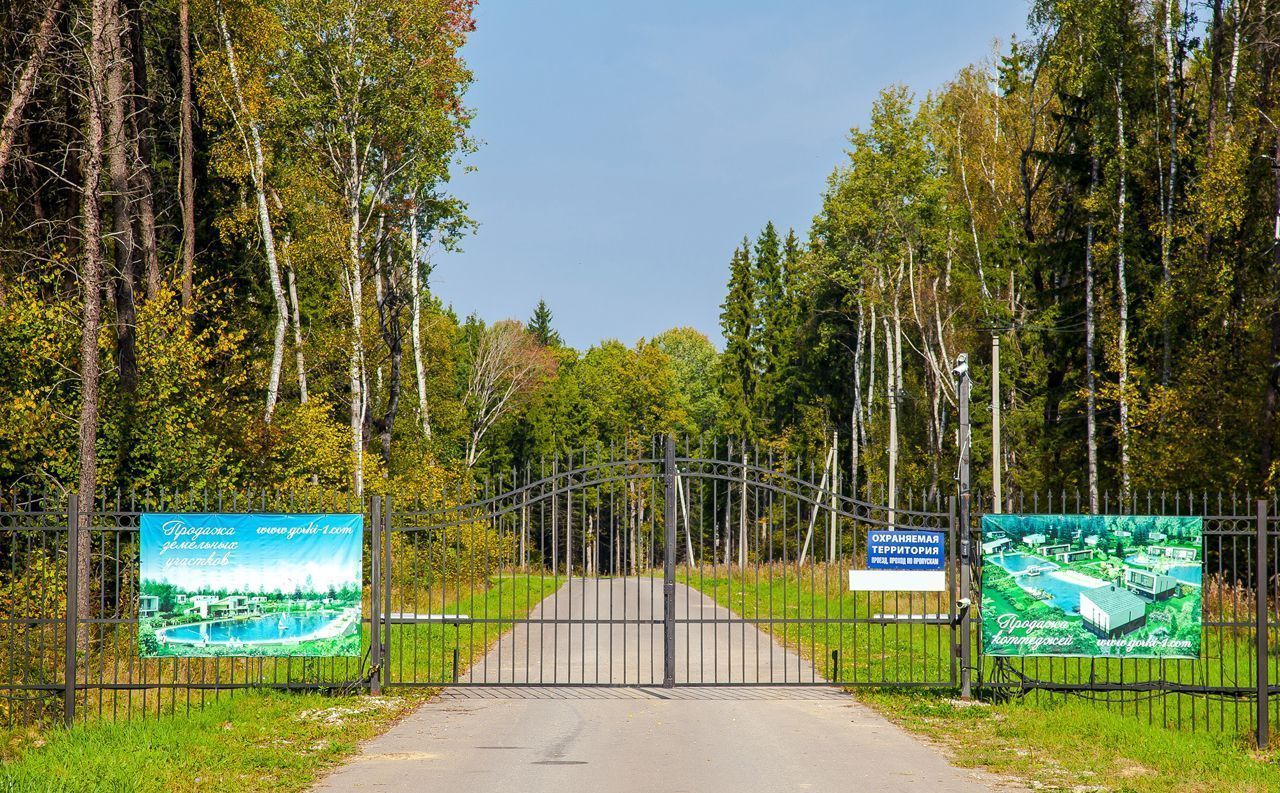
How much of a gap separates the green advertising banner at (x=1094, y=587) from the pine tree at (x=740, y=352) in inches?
1920

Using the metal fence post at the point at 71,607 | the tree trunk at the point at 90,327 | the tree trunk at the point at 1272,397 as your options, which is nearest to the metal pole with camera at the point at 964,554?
the metal fence post at the point at 71,607

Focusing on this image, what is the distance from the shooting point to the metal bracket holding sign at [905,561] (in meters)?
12.9

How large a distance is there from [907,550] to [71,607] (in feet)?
28.5

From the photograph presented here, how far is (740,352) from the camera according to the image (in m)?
65.9

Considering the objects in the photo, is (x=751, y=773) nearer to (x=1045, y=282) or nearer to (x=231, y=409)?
(x=231, y=409)

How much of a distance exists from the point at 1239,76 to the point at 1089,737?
2083 centimetres

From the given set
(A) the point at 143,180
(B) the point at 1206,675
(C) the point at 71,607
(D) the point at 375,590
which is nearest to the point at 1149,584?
(B) the point at 1206,675

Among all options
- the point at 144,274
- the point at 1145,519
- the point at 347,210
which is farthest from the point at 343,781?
the point at 347,210

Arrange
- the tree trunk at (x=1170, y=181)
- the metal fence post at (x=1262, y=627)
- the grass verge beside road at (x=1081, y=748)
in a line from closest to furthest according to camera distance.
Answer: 1. the grass verge beside road at (x=1081, y=748)
2. the metal fence post at (x=1262, y=627)
3. the tree trunk at (x=1170, y=181)

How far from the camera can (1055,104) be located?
41.0 meters

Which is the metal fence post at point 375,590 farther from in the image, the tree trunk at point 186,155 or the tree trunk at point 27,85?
the tree trunk at point 186,155

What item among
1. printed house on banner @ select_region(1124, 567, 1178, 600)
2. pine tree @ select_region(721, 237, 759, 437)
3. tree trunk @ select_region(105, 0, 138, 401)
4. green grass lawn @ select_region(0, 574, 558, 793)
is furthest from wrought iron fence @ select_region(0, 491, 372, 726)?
pine tree @ select_region(721, 237, 759, 437)

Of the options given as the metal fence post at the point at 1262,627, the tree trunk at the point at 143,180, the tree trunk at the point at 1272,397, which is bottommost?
the metal fence post at the point at 1262,627

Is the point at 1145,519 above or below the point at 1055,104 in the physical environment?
below
